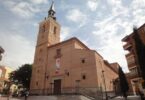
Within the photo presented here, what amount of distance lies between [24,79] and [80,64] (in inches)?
854

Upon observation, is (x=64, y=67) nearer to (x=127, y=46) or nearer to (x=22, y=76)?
(x=127, y=46)

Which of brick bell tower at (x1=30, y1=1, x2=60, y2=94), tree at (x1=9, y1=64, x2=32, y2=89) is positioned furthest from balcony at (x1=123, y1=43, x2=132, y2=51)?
tree at (x1=9, y1=64, x2=32, y2=89)

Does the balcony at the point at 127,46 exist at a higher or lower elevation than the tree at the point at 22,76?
higher

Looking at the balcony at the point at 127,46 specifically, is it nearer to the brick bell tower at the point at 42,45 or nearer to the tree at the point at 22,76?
the brick bell tower at the point at 42,45

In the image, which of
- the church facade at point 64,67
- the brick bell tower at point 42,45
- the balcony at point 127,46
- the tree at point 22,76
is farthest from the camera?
the tree at point 22,76

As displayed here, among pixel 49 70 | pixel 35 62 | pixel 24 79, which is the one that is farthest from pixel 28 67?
pixel 49 70

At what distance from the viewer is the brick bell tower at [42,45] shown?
111 feet

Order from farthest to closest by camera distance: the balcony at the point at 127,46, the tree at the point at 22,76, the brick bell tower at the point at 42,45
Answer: the tree at the point at 22,76 < the brick bell tower at the point at 42,45 < the balcony at the point at 127,46

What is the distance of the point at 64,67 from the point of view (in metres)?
31.4

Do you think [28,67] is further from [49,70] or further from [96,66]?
[96,66]

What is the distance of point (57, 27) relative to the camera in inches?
1647

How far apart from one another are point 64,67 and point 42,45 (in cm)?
965

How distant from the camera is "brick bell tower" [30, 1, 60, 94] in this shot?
33781mm

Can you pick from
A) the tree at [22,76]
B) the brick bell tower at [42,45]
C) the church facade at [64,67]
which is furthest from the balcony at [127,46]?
the tree at [22,76]
